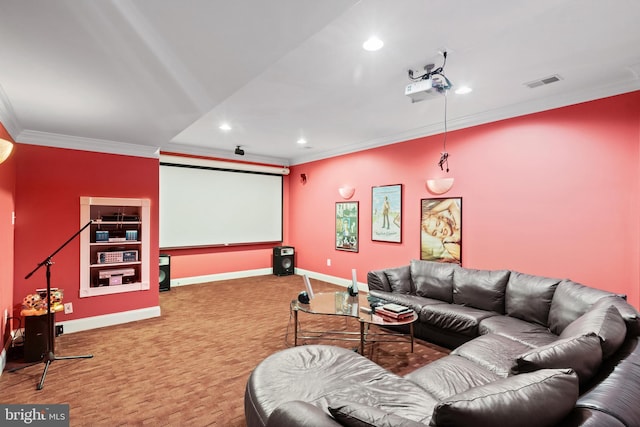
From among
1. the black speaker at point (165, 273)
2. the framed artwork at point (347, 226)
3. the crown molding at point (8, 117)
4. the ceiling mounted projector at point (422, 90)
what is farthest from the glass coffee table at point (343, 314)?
the black speaker at point (165, 273)

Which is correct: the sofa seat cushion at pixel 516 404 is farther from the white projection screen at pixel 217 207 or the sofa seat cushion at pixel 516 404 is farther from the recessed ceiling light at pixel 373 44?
the white projection screen at pixel 217 207

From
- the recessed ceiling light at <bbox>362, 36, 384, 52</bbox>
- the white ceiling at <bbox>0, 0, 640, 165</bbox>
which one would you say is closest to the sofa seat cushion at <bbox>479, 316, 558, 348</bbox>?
the white ceiling at <bbox>0, 0, 640, 165</bbox>

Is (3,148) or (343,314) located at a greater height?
(3,148)

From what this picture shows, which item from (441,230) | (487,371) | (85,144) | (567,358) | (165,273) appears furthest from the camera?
(165,273)

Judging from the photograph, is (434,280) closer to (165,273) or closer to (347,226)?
(347,226)

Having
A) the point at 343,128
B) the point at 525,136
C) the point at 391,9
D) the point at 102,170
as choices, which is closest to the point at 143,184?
the point at 102,170

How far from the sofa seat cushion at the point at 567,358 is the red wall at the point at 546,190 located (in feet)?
7.85

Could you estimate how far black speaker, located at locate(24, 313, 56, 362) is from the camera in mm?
3105

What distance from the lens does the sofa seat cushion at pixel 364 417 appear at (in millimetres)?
1065

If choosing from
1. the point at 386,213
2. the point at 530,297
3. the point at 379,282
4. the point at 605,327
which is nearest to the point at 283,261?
the point at 386,213

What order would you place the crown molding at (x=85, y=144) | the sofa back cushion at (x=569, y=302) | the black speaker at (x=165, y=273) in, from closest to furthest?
the sofa back cushion at (x=569, y=302), the crown molding at (x=85, y=144), the black speaker at (x=165, y=273)

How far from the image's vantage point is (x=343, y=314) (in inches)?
124

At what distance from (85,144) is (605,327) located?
5.31 metres

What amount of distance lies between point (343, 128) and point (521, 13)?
303 cm
